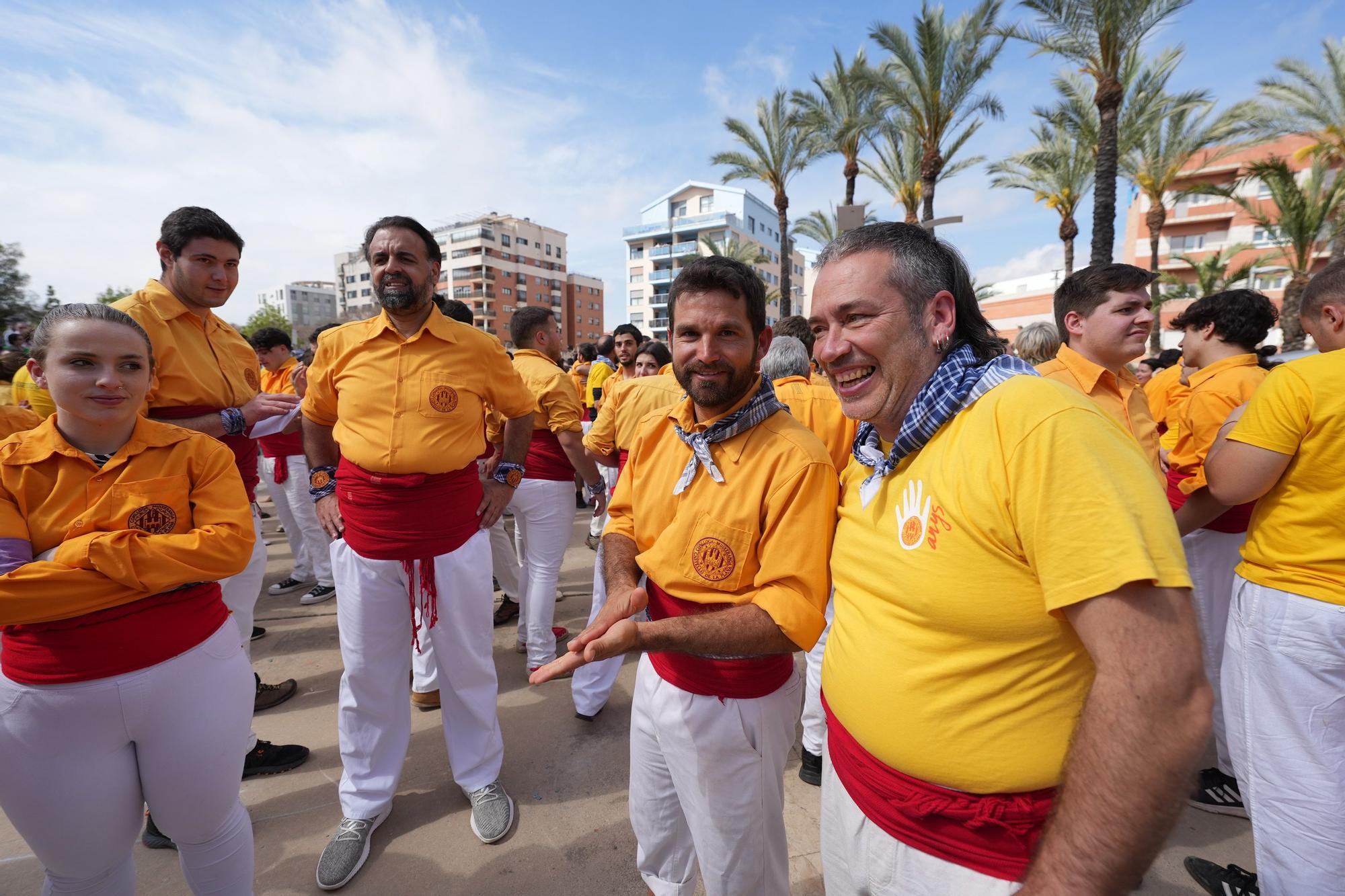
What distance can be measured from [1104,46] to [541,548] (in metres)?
14.6

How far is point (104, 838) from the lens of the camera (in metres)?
1.77

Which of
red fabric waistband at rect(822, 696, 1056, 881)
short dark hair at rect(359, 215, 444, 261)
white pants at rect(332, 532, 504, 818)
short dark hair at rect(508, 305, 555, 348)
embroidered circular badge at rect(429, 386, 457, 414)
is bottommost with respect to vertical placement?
white pants at rect(332, 532, 504, 818)

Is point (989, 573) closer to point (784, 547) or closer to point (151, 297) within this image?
point (784, 547)

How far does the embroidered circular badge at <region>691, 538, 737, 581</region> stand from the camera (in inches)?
65.5

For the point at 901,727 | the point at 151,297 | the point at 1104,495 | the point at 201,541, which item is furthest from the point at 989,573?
the point at 151,297

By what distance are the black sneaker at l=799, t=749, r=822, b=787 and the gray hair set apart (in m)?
2.09

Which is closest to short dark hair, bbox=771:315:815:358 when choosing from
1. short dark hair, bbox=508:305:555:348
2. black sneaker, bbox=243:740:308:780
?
short dark hair, bbox=508:305:555:348

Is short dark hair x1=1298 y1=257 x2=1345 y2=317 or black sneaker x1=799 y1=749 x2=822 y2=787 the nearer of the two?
short dark hair x1=1298 y1=257 x2=1345 y2=317

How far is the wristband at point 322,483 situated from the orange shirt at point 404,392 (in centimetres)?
29

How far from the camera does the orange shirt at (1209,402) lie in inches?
120

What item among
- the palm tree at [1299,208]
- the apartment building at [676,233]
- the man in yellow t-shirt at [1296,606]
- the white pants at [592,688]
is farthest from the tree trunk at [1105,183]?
the apartment building at [676,233]

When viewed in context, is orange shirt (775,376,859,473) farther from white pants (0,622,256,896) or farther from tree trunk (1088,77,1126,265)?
tree trunk (1088,77,1126,265)

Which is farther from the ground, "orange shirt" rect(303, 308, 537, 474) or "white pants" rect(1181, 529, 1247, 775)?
"orange shirt" rect(303, 308, 537, 474)

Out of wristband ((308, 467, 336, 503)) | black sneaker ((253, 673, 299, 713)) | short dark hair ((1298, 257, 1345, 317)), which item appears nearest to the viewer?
short dark hair ((1298, 257, 1345, 317))
